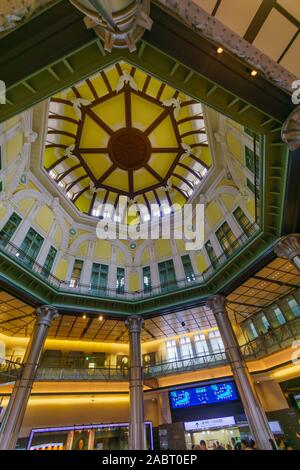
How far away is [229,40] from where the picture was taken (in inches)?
210

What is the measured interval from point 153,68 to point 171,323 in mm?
17825

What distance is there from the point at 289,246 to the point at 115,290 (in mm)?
13035

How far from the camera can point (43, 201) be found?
17812 millimetres

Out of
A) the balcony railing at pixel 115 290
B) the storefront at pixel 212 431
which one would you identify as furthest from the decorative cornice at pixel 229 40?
the storefront at pixel 212 431

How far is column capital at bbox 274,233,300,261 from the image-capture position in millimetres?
11234

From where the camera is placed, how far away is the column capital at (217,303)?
A: 14879mm

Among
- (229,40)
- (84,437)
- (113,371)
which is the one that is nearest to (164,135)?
(229,40)

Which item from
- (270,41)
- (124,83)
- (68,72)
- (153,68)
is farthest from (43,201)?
(270,41)

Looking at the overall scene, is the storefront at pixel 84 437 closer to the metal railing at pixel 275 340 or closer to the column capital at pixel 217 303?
the metal railing at pixel 275 340

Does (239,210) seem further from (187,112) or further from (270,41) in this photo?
(270,41)

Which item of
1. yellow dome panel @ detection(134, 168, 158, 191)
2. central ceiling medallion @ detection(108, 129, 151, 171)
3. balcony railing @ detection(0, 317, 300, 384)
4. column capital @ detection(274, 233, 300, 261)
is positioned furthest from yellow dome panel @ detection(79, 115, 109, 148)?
balcony railing @ detection(0, 317, 300, 384)

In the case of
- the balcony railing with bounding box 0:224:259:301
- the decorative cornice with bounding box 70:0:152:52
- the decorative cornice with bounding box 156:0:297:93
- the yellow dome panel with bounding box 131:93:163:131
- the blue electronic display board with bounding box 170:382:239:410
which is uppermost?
the yellow dome panel with bounding box 131:93:163:131

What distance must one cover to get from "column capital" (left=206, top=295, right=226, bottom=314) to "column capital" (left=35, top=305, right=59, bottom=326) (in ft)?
33.7

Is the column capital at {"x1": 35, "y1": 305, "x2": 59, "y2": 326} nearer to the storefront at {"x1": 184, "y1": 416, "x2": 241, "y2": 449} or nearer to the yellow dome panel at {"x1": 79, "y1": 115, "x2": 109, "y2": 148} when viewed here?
the storefront at {"x1": 184, "y1": 416, "x2": 241, "y2": 449}
